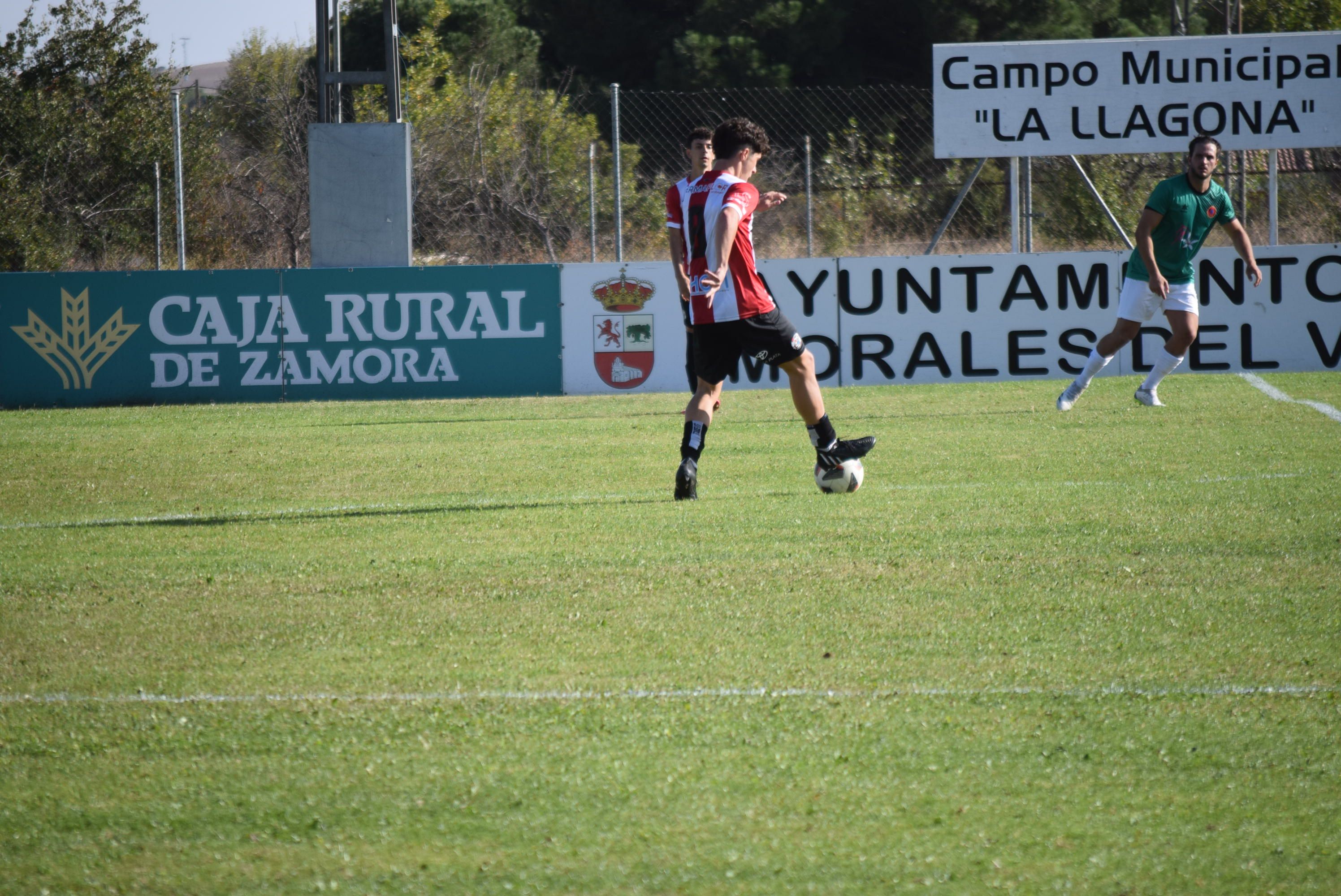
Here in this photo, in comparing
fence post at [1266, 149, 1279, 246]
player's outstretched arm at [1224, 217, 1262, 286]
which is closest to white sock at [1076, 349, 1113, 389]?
player's outstretched arm at [1224, 217, 1262, 286]

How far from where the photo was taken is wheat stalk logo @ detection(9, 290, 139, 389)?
14180mm

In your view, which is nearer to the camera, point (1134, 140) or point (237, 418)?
point (237, 418)

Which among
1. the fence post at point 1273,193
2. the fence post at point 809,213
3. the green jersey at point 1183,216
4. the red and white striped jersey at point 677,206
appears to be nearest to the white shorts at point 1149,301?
the green jersey at point 1183,216

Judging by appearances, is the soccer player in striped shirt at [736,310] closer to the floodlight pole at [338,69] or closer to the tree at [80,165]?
the floodlight pole at [338,69]

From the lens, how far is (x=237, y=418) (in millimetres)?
12352

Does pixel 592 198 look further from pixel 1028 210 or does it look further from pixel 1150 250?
pixel 1150 250

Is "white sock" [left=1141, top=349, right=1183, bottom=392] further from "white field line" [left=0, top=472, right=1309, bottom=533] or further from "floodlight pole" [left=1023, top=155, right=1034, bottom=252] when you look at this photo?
"floodlight pole" [left=1023, top=155, right=1034, bottom=252]

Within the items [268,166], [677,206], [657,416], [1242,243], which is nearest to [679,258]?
[677,206]

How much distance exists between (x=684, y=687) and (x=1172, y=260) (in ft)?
26.9

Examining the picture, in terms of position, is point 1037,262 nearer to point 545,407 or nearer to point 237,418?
point 545,407

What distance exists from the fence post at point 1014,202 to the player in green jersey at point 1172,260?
392 cm

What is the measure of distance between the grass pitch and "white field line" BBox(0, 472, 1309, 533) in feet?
0.13

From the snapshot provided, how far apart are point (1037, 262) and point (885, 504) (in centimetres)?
853

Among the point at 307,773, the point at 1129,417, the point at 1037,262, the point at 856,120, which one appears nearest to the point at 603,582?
the point at 307,773
